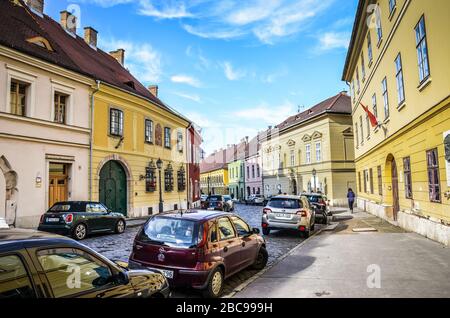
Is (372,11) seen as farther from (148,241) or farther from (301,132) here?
(301,132)

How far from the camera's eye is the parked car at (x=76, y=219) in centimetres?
1351

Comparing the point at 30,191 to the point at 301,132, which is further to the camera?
the point at 301,132

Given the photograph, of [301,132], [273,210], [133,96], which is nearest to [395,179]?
[273,210]

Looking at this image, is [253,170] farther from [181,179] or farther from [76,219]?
[76,219]

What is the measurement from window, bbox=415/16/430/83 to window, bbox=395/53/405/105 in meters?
2.24

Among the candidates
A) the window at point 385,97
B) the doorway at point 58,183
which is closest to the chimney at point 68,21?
the doorway at point 58,183

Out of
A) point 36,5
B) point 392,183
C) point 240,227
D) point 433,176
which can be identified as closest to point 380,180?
point 392,183

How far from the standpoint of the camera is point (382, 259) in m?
9.34

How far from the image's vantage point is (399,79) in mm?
15031

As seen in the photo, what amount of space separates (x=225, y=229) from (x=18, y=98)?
13.8m

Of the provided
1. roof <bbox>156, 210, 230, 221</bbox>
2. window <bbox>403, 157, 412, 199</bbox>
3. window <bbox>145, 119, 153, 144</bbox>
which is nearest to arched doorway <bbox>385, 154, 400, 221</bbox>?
window <bbox>403, 157, 412, 199</bbox>

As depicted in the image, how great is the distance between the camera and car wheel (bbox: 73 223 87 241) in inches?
539

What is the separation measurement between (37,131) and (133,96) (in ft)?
26.4

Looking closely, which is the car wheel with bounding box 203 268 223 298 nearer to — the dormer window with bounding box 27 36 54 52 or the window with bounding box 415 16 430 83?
the window with bounding box 415 16 430 83
